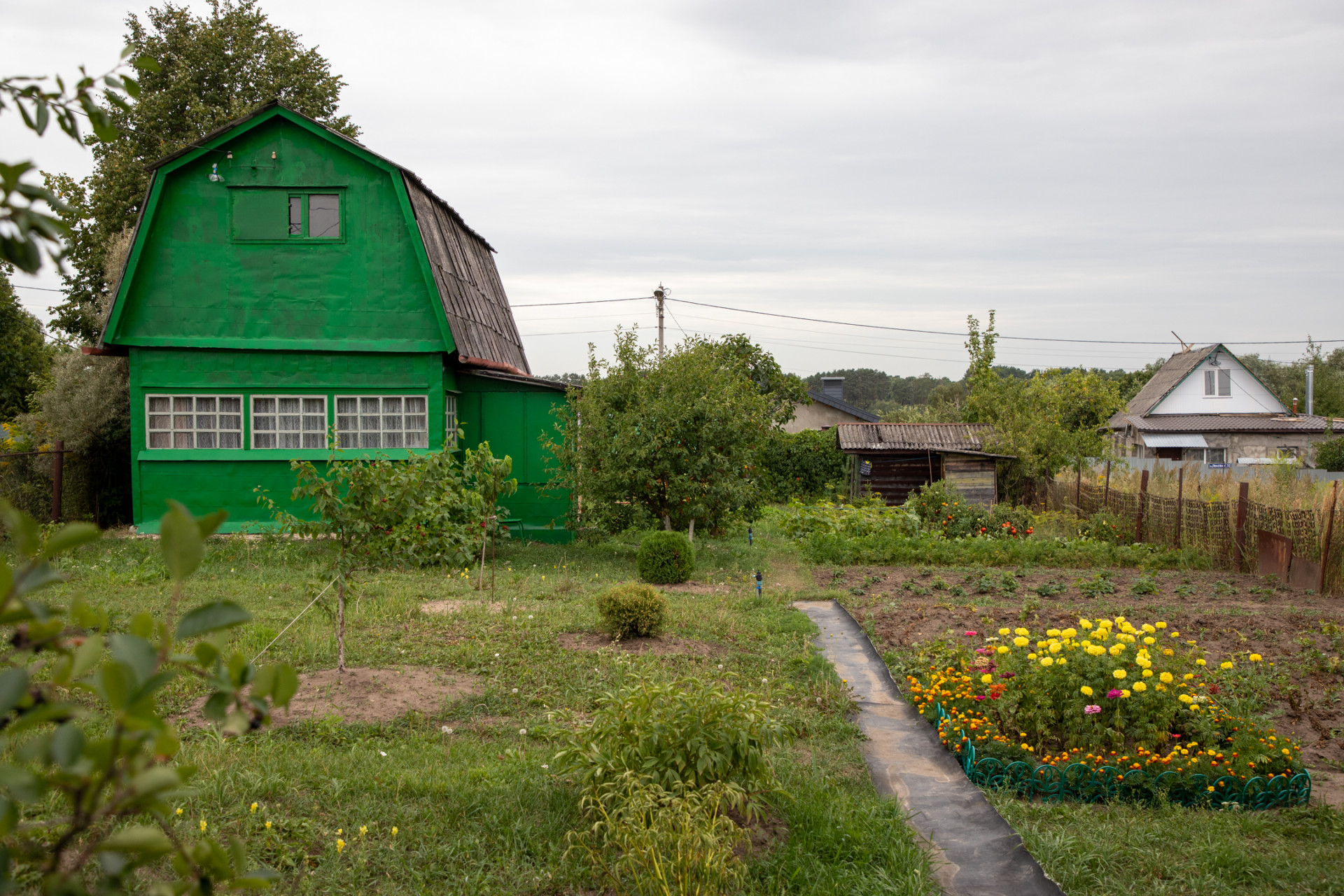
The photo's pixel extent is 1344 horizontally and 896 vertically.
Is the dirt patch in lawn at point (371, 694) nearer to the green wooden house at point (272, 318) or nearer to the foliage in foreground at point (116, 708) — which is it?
the foliage in foreground at point (116, 708)

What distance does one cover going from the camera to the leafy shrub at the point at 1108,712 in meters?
Answer: 5.27

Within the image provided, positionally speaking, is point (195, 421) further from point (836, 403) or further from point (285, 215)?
point (836, 403)

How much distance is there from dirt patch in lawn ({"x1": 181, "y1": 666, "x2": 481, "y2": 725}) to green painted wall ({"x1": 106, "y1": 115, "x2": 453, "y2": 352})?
8.10m

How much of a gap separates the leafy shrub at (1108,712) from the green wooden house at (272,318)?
10.2m

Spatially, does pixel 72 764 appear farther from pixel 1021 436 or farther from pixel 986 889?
pixel 1021 436

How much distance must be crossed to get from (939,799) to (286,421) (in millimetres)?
12091

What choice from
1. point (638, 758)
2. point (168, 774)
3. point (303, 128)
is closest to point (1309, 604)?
point (638, 758)

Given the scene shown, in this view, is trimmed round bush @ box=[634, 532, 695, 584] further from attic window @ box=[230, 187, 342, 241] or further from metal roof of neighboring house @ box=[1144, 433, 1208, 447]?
metal roof of neighboring house @ box=[1144, 433, 1208, 447]

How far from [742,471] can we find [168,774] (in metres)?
13.2

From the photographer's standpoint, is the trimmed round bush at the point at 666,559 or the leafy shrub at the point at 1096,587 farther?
the trimmed round bush at the point at 666,559

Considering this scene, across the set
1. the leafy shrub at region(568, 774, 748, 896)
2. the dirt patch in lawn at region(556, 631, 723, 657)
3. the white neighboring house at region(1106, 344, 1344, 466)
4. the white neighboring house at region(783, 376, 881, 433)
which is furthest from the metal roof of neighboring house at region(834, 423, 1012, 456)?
the leafy shrub at region(568, 774, 748, 896)

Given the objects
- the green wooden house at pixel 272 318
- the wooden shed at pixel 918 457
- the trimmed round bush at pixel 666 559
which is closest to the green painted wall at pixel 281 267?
the green wooden house at pixel 272 318

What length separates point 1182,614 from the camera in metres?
9.78

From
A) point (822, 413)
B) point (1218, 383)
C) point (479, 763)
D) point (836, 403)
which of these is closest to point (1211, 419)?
point (1218, 383)
